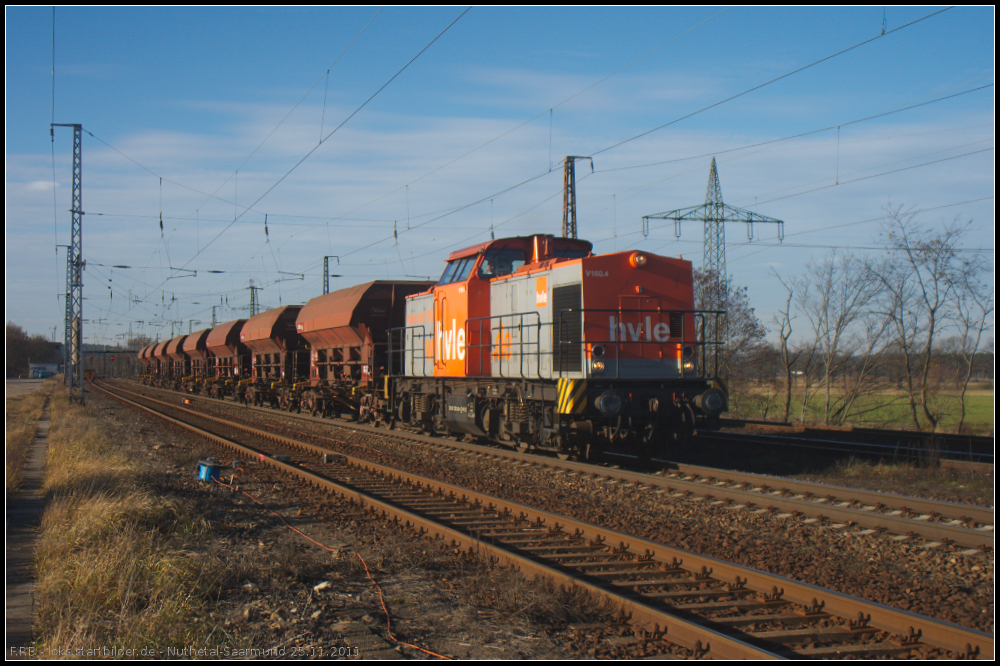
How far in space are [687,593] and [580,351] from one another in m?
6.18

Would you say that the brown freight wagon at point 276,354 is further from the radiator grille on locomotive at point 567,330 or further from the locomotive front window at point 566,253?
the radiator grille on locomotive at point 567,330

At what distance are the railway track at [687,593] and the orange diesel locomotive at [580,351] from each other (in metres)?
3.05

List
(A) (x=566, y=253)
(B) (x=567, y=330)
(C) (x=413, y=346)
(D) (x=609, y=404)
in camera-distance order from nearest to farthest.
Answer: (D) (x=609, y=404) → (B) (x=567, y=330) → (A) (x=566, y=253) → (C) (x=413, y=346)

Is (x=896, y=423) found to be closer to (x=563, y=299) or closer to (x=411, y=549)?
(x=563, y=299)

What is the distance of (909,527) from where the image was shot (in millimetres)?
7055

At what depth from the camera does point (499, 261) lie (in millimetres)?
13727

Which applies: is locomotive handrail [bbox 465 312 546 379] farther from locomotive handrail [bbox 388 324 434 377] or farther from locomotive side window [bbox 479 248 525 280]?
locomotive handrail [bbox 388 324 434 377]

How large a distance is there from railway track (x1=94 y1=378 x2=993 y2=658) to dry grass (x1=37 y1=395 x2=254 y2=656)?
A: 92.4 inches

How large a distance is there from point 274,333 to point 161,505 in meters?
20.3

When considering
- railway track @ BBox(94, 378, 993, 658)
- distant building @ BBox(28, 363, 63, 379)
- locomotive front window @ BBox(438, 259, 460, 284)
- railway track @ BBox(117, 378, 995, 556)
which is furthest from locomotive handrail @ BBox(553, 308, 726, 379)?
distant building @ BBox(28, 363, 63, 379)

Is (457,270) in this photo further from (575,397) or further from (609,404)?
(609,404)

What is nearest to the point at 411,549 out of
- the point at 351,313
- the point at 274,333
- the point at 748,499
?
the point at 748,499

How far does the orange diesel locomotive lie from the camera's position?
36.4ft

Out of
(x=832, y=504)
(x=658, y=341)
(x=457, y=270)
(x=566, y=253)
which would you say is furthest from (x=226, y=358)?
(x=832, y=504)
